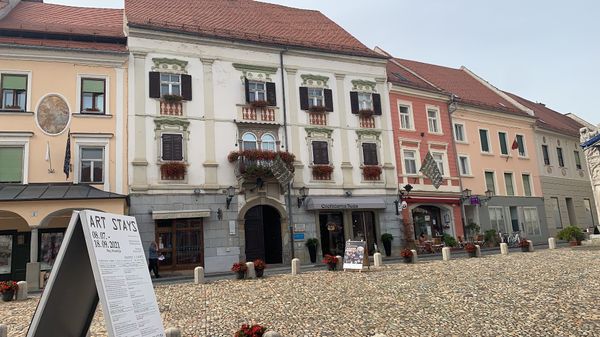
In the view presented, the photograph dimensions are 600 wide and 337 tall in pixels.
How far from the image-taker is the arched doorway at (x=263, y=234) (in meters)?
22.4

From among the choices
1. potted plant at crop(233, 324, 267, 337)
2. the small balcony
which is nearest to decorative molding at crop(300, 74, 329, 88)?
the small balcony

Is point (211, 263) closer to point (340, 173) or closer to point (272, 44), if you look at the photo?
point (340, 173)

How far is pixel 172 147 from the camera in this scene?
2109 cm

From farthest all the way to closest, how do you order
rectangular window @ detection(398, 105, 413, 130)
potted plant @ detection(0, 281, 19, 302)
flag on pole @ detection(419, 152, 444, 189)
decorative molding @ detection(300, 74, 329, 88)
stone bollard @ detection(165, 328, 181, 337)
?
rectangular window @ detection(398, 105, 413, 130) → flag on pole @ detection(419, 152, 444, 189) → decorative molding @ detection(300, 74, 329, 88) → potted plant @ detection(0, 281, 19, 302) → stone bollard @ detection(165, 328, 181, 337)

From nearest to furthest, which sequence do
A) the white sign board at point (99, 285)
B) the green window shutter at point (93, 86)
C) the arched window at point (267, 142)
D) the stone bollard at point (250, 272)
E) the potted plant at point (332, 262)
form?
the white sign board at point (99, 285), the stone bollard at point (250, 272), the potted plant at point (332, 262), the green window shutter at point (93, 86), the arched window at point (267, 142)

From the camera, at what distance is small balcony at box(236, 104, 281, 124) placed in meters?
22.9

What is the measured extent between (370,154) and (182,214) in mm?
11095

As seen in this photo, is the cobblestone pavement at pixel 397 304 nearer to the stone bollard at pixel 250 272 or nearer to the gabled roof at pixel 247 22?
the stone bollard at pixel 250 272

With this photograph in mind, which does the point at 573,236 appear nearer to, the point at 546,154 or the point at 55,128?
the point at 546,154

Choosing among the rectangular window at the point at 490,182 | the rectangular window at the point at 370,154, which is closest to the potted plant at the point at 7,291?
the rectangular window at the point at 370,154

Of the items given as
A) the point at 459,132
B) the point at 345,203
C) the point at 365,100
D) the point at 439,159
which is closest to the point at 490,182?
the point at 459,132

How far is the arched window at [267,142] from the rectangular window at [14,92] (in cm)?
1060

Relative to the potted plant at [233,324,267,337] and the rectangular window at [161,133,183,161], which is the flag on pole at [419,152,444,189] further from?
the potted plant at [233,324,267,337]

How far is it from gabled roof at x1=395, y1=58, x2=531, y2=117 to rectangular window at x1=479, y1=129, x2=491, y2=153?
5.81 feet
